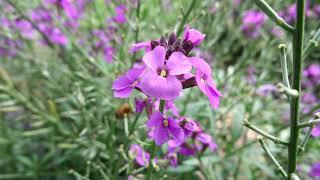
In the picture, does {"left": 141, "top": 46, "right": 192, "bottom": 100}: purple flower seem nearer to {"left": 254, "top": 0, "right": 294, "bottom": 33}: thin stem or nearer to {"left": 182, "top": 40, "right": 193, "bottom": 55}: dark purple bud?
{"left": 182, "top": 40, "right": 193, "bottom": 55}: dark purple bud

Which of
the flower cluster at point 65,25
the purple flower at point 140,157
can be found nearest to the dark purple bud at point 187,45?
the purple flower at point 140,157

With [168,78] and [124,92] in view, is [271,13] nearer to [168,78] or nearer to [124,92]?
[168,78]

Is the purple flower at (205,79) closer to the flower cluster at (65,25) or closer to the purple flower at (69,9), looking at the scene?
A: the flower cluster at (65,25)

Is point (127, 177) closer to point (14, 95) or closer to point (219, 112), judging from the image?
point (219, 112)

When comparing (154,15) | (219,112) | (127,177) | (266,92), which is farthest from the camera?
(154,15)

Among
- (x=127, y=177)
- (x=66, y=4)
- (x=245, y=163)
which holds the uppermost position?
(x=66, y=4)

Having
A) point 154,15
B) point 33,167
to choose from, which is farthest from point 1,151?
point 154,15
